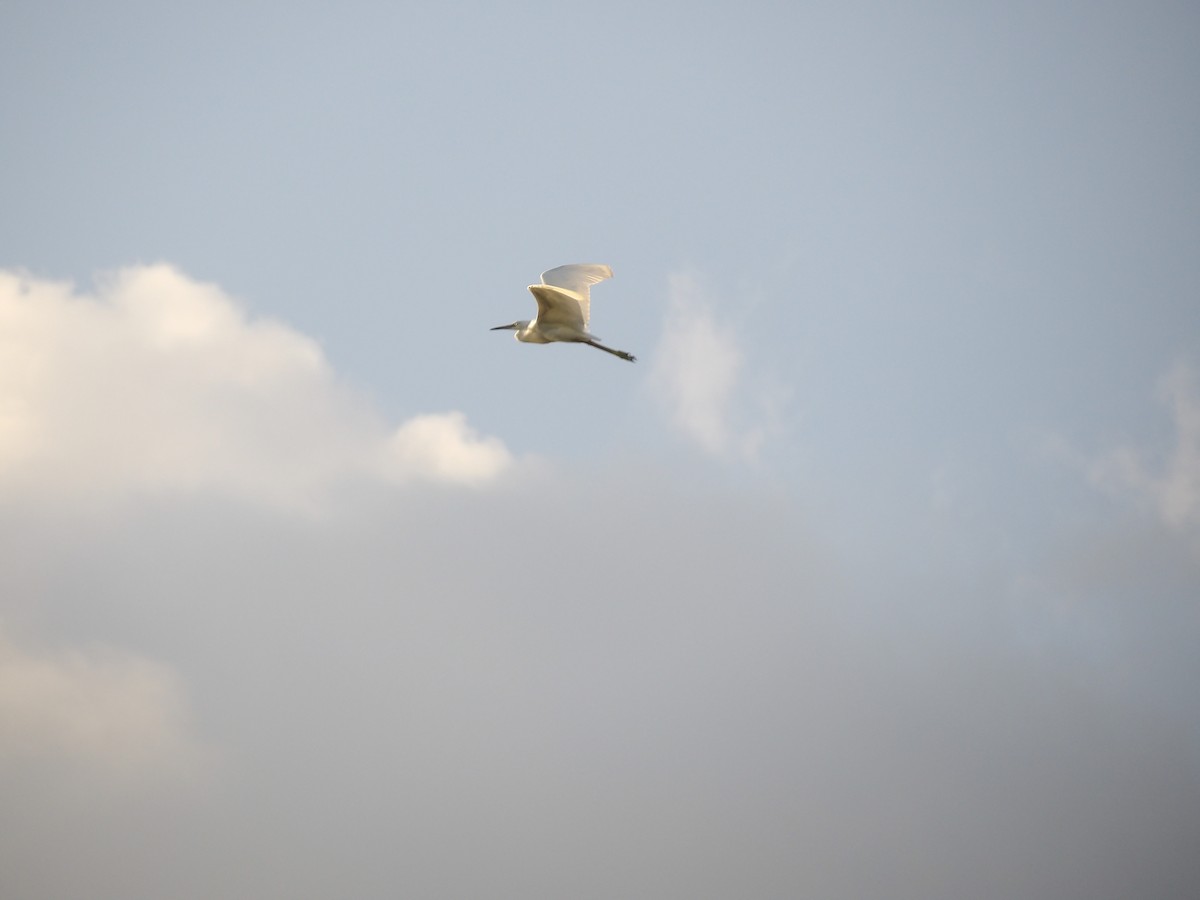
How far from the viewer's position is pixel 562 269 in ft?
151

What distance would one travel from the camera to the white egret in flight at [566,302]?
45.2 metres

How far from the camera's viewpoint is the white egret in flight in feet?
148

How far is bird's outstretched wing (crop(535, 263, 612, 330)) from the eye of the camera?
45562 mm

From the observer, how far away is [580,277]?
4584cm

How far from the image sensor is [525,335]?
48438 millimetres

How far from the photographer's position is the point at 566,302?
45438 millimetres

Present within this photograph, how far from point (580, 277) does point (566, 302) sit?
98cm

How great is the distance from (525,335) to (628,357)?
131 inches

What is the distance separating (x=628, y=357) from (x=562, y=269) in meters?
4.01

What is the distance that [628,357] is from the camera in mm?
48375

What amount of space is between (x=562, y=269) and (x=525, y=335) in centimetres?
327

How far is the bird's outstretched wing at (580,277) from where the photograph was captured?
4556cm
